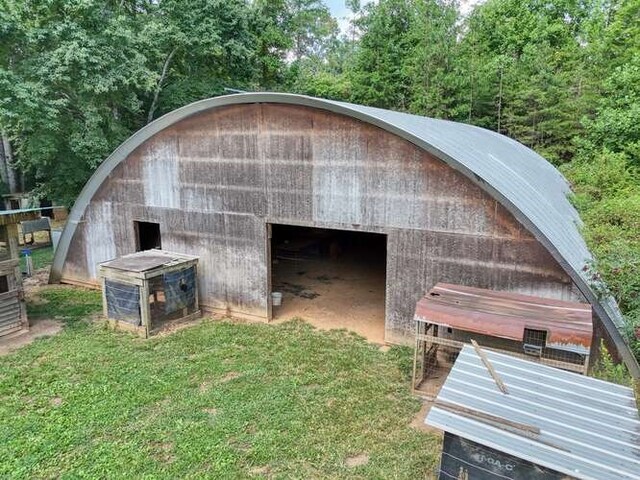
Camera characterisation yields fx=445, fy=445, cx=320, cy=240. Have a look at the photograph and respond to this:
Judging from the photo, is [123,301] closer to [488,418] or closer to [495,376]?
[495,376]

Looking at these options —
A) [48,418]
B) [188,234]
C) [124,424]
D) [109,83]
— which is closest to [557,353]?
[124,424]

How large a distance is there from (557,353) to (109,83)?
14.1 m

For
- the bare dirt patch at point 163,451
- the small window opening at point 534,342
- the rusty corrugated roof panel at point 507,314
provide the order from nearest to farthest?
1. the bare dirt patch at point 163,451
2. the rusty corrugated roof panel at point 507,314
3. the small window opening at point 534,342

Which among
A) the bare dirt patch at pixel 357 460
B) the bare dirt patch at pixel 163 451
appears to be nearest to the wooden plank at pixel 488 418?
the bare dirt patch at pixel 357 460

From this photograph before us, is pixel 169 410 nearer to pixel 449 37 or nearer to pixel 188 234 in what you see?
pixel 188 234

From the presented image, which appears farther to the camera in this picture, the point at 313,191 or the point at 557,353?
the point at 313,191

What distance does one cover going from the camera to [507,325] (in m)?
5.47

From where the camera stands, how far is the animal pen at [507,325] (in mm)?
5301

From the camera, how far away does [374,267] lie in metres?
13.8

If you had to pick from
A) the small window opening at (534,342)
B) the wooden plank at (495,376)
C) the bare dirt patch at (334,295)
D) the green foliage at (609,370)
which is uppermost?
the wooden plank at (495,376)

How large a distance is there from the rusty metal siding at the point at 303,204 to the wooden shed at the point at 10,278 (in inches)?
104

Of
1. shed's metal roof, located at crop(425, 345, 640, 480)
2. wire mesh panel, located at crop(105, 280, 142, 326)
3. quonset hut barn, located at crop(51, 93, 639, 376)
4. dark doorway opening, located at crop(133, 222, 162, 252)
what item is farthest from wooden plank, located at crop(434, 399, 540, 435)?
dark doorway opening, located at crop(133, 222, 162, 252)

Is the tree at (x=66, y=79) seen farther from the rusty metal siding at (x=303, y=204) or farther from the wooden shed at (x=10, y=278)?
the wooden shed at (x=10, y=278)

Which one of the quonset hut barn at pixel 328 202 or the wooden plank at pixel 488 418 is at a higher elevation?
the quonset hut barn at pixel 328 202
